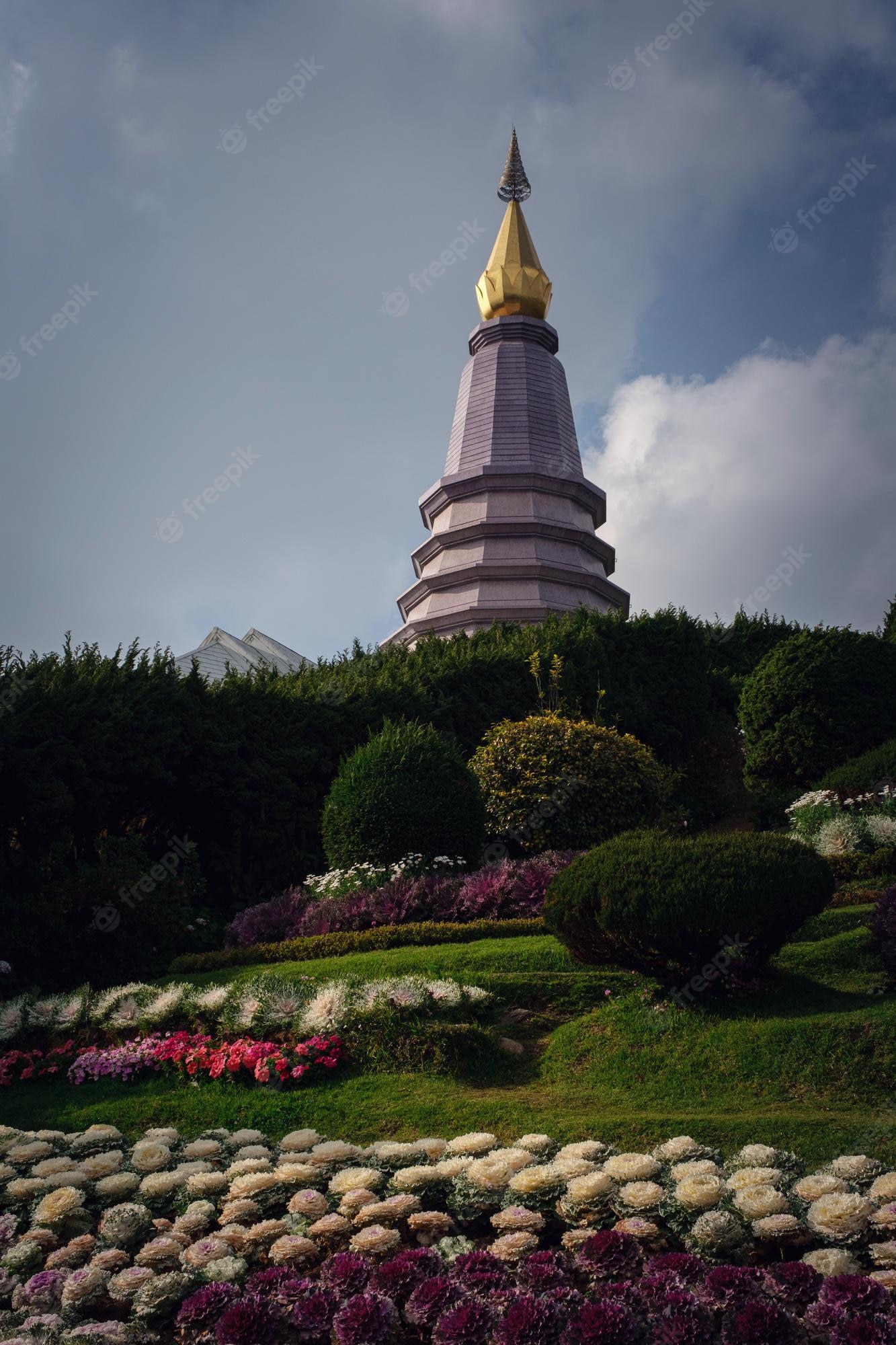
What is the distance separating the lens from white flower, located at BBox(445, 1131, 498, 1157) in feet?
16.6

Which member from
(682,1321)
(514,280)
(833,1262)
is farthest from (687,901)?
(514,280)

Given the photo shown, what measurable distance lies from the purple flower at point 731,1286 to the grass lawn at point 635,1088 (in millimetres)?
1383

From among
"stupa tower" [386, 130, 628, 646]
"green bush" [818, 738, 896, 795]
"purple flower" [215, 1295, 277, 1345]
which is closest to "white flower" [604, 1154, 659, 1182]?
"purple flower" [215, 1295, 277, 1345]

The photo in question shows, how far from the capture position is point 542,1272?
3949 millimetres

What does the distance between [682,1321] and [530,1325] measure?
1.83 feet

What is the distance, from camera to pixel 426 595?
96.6 feet

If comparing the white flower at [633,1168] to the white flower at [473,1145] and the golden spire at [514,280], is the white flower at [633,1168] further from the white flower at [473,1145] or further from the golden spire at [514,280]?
the golden spire at [514,280]

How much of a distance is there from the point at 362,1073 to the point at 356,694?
394 inches

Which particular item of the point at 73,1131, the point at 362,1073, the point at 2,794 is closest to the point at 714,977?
the point at 362,1073

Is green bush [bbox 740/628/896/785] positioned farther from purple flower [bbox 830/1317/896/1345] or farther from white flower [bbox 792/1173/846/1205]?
purple flower [bbox 830/1317/896/1345]

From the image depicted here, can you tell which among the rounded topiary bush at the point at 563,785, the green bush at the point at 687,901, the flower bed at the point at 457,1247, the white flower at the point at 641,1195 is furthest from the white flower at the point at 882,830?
the white flower at the point at 641,1195

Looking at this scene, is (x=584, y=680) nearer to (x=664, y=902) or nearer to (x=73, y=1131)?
(x=664, y=902)

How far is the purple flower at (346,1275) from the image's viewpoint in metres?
4.02

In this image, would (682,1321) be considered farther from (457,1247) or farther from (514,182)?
(514,182)
